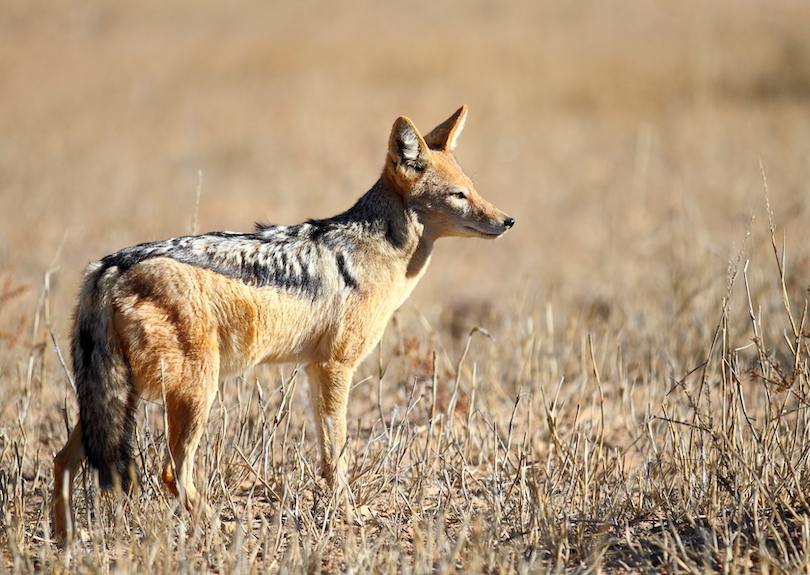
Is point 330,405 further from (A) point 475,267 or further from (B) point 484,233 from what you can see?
(A) point 475,267

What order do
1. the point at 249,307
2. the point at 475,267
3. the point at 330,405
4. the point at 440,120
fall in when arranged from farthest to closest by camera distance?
the point at 440,120, the point at 475,267, the point at 330,405, the point at 249,307

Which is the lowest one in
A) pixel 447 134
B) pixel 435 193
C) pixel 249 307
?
pixel 249 307

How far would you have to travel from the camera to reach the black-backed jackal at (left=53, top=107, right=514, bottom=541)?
403cm

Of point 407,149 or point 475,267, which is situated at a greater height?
point 475,267

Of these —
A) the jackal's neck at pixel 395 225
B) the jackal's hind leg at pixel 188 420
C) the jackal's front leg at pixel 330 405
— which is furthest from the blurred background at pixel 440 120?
the jackal's hind leg at pixel 188 420

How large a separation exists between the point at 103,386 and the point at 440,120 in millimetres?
14515

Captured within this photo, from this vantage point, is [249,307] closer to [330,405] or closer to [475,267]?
[330,405]

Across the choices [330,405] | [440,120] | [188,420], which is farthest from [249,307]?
[440,120]

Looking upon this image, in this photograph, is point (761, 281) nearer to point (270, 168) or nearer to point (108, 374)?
point (108, 374)

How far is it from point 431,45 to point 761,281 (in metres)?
15.8

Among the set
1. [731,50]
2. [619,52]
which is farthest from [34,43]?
[731,50]

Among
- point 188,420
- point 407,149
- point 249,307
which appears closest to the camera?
point 188,420

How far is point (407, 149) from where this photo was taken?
5.01 metres

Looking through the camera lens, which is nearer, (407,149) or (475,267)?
(407,149)
